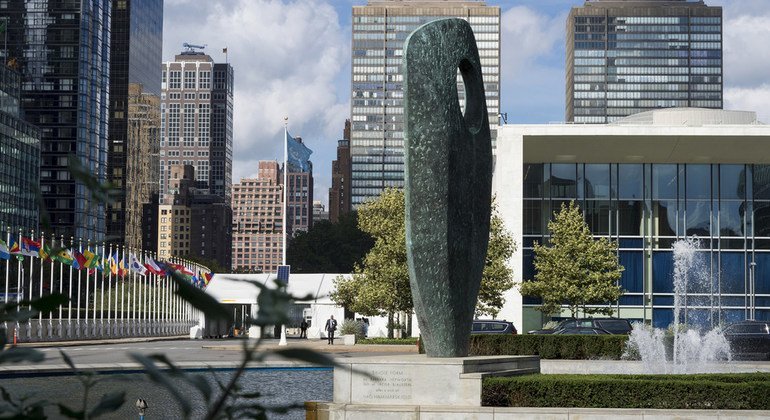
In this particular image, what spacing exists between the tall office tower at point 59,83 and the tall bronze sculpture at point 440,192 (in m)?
101

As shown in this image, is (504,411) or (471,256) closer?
(504,411)

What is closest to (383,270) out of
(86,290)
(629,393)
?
(86,290)

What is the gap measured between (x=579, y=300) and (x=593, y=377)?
3168 cm

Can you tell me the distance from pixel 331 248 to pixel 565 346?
8497 cm

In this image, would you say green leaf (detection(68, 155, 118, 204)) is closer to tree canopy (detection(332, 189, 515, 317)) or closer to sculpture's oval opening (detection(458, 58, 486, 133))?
sculpture's oval opening (detection(458, 58, 486, 133))

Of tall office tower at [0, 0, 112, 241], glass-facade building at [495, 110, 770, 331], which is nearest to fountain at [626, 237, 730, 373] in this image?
glass-facade building at [495, 110, 770, 331]

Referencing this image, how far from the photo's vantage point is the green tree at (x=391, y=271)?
148 feet

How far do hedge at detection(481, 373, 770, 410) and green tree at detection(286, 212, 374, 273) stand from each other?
94829 millimetres

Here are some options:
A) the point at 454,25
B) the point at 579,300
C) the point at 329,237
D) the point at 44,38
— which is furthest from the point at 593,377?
the point at 44,38

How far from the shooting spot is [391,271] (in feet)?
147

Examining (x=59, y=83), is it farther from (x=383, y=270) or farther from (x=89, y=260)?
(x=383, y=270)

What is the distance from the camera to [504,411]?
14938mm

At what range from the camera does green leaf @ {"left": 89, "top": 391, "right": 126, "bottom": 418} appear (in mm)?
2224

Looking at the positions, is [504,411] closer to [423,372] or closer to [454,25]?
[423,372]
